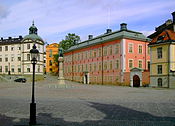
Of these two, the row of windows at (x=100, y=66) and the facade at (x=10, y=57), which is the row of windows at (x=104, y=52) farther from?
the facade at (x=10, y=57)

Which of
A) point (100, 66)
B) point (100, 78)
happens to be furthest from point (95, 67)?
point (100, 78)

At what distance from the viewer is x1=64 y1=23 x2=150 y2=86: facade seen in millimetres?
44312

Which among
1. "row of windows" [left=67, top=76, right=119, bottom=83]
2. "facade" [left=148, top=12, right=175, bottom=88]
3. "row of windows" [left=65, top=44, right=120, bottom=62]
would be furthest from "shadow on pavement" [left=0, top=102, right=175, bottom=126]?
"row of windows" [left=65, top=44, right=120, bottom=62]

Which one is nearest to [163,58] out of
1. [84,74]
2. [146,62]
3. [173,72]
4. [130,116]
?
[173,72]

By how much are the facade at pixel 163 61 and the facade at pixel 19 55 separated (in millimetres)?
36862

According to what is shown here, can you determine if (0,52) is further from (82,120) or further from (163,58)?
(82,120)

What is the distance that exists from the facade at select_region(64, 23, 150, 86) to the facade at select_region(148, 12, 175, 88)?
285cm

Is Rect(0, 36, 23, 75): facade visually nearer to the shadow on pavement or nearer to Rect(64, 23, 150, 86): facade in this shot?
Rect(64, 23, 150, 86): facade

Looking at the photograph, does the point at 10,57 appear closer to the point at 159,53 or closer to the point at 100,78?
the point at 100,78

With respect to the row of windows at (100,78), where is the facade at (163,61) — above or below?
above

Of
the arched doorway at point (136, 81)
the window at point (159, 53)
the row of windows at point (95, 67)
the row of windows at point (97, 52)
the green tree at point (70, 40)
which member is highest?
the green tree at point (70, 40)

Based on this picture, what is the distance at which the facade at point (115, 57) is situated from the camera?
44.3 metres

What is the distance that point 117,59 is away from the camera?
45.9 meters

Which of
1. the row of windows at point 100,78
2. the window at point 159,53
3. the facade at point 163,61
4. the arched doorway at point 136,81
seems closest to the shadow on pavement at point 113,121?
the facade at point 163,61
